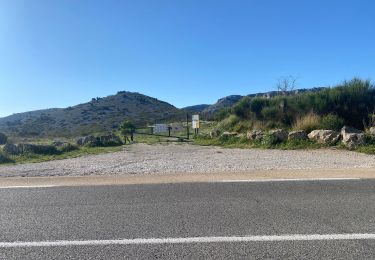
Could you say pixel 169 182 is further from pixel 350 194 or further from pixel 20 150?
pixel 20 150

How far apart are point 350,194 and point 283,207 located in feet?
5.45

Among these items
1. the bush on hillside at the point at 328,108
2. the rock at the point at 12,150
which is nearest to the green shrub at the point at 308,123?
the bush on hillside at the point at 328,108

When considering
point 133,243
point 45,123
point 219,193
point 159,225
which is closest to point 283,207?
point 219,193

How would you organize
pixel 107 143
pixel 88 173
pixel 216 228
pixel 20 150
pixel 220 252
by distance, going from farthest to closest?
pixel 107 143, pixel 20 150, pixel 88 173, pixel 216 228, pixel 220 252

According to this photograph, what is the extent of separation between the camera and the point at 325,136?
17.5 metres

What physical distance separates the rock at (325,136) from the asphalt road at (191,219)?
8.90 m

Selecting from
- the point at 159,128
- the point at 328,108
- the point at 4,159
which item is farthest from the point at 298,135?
the point at 159,128

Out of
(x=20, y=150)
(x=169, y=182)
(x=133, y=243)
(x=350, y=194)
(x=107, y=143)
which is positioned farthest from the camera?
(x=107, y=143)

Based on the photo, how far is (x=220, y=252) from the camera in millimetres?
4703

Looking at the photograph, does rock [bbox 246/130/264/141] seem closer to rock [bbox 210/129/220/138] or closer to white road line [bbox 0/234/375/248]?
rock [bbox 210/129/220/138]

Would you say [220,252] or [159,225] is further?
[159,225]

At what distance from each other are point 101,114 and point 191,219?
84.4m

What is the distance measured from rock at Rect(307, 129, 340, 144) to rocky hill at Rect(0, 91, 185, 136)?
189ft

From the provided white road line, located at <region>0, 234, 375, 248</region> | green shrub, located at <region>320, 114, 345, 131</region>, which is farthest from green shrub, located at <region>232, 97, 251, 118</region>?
white road line, located at <region>0, 234, 375, 248</region>
